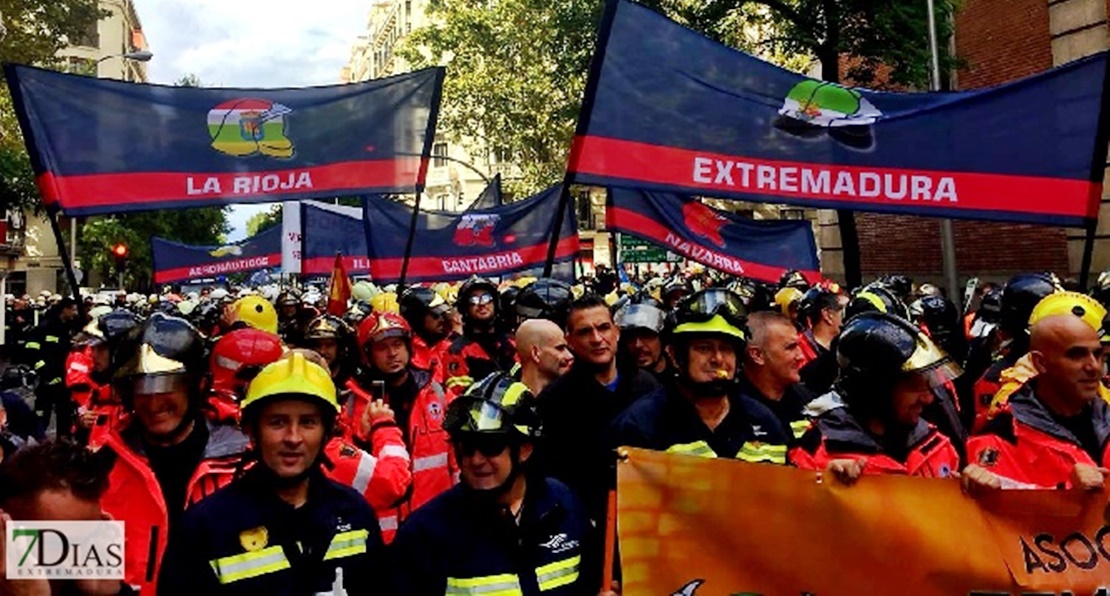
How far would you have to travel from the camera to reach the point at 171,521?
3.56 meters

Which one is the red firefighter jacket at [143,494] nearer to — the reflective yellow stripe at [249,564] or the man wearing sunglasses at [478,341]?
the reflective yellow stripe at [249,564]

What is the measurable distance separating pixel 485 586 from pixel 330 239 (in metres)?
13.2

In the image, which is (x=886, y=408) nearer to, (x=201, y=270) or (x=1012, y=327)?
(x=1012, y=327)

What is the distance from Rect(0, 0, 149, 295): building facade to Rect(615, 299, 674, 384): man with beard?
21142 millimetres

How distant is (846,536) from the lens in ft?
10.5

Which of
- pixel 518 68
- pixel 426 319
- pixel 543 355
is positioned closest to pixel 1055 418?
pixel 543 355

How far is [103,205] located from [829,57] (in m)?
12.4

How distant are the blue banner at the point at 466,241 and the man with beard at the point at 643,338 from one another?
19.9ft

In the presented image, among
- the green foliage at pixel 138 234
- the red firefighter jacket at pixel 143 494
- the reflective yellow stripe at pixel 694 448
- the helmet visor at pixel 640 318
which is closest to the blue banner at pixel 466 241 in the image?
the helmet visor at pixel 640 318

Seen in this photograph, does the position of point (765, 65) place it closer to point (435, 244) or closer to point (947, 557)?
point (947, 557)

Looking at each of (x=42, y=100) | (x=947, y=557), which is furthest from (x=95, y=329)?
(x=947, y=557)

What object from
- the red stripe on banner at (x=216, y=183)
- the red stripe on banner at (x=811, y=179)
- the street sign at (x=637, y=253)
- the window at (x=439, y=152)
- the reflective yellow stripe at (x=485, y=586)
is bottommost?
the reflective yellow stripe at (x=485, y=586)

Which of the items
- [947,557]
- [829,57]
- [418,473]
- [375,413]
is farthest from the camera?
[829,57]

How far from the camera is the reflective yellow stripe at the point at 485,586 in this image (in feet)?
9.84
